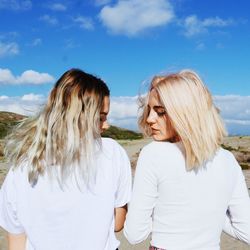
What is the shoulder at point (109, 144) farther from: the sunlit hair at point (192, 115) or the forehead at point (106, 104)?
the sunlit hair at point (192, 115)

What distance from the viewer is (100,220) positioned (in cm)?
227

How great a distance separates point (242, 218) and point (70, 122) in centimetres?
100

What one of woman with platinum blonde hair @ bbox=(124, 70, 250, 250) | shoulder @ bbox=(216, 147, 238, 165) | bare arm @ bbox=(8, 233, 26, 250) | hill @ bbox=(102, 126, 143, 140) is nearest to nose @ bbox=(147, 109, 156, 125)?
woman with platinum blonde hair @ bbox=(124, 70, 250, 250)

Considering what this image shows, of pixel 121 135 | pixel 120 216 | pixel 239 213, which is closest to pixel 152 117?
pixel 120 216

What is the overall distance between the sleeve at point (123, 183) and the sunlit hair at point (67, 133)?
17cm

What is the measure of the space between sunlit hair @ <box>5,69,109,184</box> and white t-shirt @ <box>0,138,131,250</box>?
0.07m

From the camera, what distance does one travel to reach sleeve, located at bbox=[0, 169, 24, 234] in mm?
2275

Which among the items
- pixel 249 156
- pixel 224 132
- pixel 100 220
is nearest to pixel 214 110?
pixel 224 132

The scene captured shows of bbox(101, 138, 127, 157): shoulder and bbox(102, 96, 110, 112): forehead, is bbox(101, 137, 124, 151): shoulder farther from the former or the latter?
bbox(102, 96, 110, 112): forehead

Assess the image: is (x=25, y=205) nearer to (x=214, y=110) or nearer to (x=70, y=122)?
(x=70, y=122)

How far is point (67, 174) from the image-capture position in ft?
7.13

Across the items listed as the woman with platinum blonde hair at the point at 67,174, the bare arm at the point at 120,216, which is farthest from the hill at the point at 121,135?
the woman with platinum blonde hair at the point at 67,174

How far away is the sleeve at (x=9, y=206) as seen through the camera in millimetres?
2275

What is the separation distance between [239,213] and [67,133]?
3.13 feet
